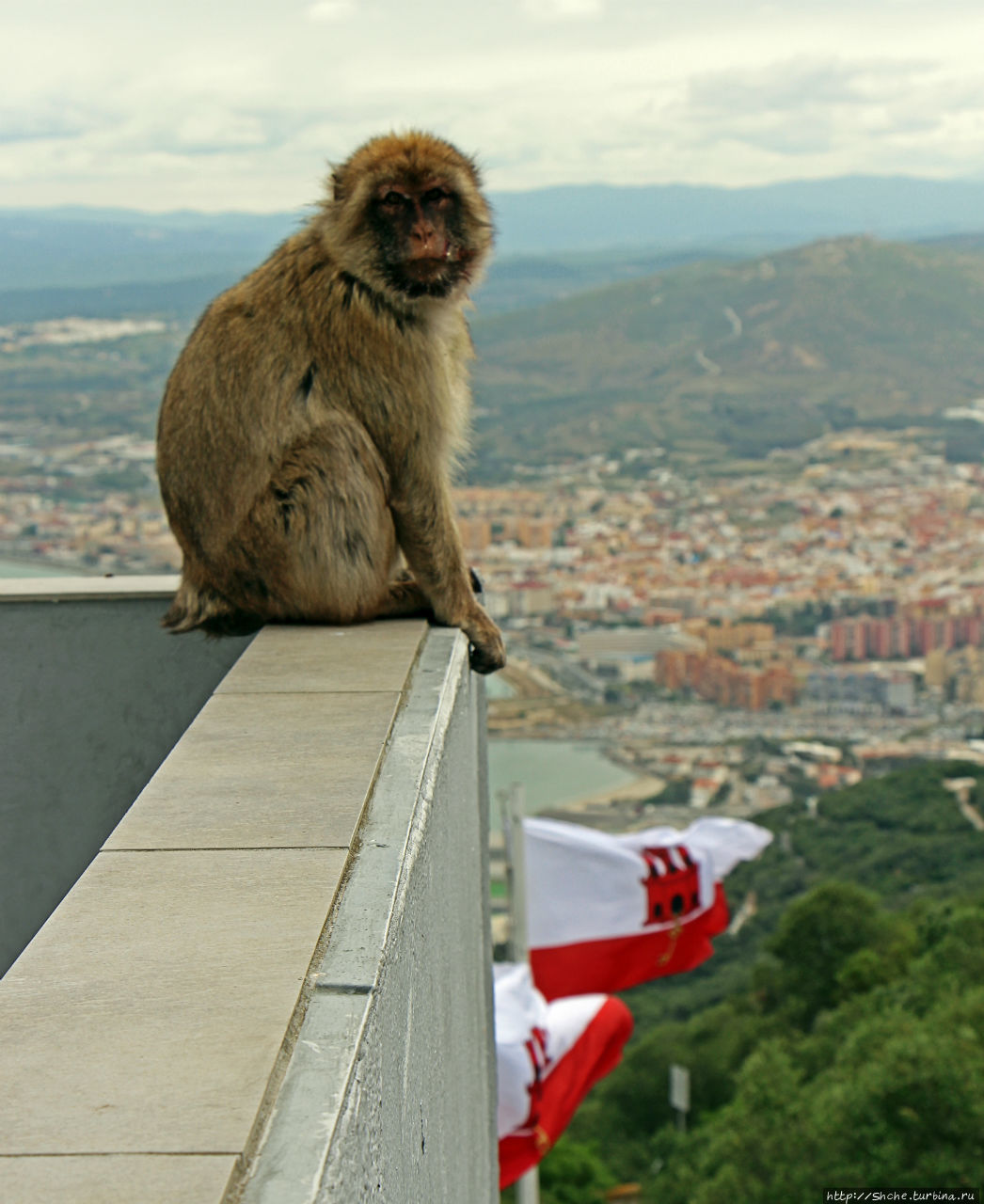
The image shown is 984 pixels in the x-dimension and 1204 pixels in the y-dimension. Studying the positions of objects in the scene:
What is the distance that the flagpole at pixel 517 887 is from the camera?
7328 mm

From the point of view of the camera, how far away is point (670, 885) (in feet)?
26.7

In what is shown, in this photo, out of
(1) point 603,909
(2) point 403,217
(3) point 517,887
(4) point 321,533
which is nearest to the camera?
(4) point 321,533

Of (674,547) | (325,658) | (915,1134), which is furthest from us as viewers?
(674,547)

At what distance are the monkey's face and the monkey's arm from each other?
1.40 ft

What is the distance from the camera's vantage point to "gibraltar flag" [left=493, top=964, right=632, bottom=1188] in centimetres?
617

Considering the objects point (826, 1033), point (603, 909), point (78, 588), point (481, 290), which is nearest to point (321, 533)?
point (78, 588)

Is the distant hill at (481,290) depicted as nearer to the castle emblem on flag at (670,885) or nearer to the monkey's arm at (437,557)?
the monkey's arm at (437,557)

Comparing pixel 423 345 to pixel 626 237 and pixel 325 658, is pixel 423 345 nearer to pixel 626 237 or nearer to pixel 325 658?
pixel 325 658

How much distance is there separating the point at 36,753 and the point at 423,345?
124cm

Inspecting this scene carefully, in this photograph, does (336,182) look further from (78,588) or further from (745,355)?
(745,355)

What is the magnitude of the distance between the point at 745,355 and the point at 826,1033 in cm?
4958

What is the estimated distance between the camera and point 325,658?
2.64 m

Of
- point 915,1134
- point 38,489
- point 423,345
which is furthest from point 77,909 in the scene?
point 38,489

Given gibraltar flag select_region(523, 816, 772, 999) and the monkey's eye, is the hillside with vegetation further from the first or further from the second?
the monkey's eye
